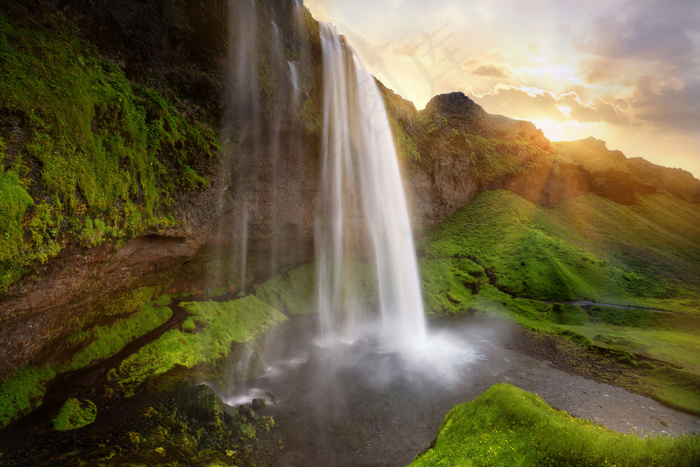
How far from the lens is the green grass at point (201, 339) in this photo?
63.4 feet

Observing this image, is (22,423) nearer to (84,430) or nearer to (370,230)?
(84,430)

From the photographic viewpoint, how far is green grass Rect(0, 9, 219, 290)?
14.0m

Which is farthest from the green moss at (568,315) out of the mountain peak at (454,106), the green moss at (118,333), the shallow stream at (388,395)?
the mountain peak at (454,106)

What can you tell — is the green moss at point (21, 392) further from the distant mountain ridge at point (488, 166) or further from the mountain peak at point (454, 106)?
the mountain peak at point (454, 106)

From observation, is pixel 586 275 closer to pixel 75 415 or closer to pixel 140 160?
pixel 140 160

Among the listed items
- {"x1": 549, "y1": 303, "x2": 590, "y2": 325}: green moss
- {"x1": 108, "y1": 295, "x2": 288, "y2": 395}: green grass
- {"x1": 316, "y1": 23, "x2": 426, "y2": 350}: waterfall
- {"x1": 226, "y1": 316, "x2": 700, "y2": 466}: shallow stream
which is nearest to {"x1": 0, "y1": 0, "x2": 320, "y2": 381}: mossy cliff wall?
{"x1": 108, "y1": 295, "x2": 288, "y2": 395}: green grass

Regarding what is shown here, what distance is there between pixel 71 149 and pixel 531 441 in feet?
86.0

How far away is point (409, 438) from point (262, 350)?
15791mm

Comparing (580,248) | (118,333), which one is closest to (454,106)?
(580,248)

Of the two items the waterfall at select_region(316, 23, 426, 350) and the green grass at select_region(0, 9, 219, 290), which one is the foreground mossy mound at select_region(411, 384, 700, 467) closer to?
the waterfall at select_region(316, 23, 426, 350)

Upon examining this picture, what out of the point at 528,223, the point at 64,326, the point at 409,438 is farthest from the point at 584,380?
the point at 528,223

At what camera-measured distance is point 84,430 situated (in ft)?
48.2

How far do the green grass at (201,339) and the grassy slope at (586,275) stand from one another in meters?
27.5

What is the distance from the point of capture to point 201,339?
78.9 ft
